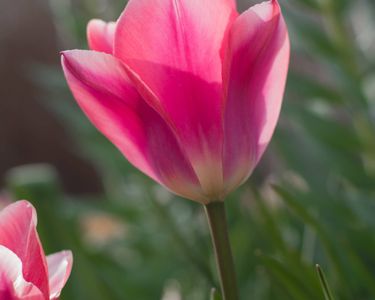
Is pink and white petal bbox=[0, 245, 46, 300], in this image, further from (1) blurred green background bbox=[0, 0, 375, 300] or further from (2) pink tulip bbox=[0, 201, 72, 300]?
(1) blurred green background bbox=[0, 0, 375, 300]

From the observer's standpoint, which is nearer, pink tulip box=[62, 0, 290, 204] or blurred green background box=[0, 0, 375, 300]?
pink tulip box=[62, 0, 290, 204]

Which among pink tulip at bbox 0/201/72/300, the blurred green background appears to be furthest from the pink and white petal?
the blurred green background

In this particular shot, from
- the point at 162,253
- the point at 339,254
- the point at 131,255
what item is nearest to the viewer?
the point at 339,254

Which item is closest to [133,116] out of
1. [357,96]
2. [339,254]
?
[339,254]

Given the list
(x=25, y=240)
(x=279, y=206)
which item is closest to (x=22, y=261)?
(x=25, y=240)

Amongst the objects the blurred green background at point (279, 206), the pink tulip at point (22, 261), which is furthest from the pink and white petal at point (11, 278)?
the blurred green background at point (279, 206)

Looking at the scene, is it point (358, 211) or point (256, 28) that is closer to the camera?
point (256, 28)

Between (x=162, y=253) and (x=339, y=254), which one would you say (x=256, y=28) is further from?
(x=162, y=253)


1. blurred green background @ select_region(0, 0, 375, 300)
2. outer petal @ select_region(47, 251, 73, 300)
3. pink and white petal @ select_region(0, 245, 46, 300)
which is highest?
pink and white petal @ select_region(0, 245, 46, 300)
